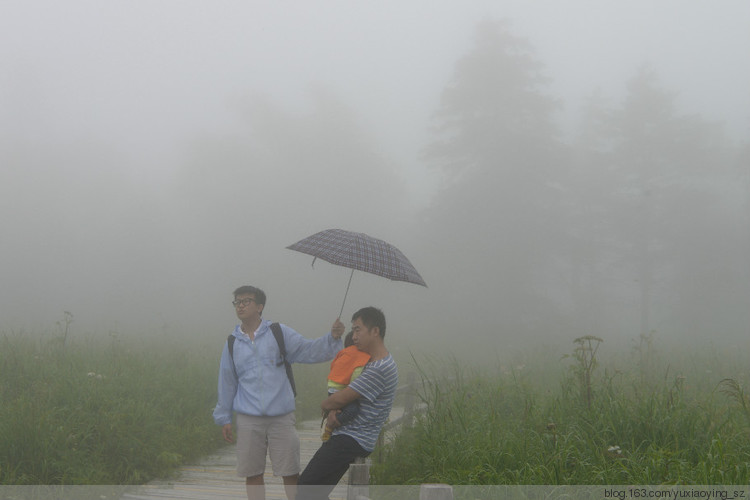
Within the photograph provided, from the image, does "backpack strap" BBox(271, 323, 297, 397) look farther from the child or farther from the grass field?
the grass field

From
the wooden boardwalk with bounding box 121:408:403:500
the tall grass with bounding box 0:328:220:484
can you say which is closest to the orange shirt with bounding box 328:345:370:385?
the wooden boardwalk with bounding box 121:408:403:500

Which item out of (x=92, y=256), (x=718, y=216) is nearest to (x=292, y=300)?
(x=92, y=256)

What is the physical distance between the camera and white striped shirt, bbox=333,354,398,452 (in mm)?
4234

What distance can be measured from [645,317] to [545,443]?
28799 mm

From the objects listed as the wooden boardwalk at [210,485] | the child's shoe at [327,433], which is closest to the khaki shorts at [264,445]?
the child's shoe at [327,433]

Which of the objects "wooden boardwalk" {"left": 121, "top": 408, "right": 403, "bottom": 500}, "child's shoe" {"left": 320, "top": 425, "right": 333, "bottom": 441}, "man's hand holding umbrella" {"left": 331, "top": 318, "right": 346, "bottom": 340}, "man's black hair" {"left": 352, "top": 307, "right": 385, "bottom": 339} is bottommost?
"wooden boardwalk" {"left": 121, "top": 408, "right": 403, "bottom": 500}

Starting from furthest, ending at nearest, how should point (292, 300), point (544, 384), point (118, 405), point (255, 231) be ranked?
1. point (255, 231)
2. point (292, 300)
3. point (544, 384)
4. point (118, 405)

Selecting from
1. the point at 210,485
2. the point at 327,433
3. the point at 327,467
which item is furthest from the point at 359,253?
the point at 210,485

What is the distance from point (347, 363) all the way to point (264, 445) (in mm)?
1421

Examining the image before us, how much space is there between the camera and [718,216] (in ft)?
108

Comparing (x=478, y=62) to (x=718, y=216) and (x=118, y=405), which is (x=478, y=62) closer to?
(x=718, y=216)

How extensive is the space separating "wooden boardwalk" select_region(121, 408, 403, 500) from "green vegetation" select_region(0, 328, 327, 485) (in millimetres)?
238

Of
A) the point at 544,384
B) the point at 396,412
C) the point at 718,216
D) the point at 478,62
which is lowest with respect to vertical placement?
the point at 396,412

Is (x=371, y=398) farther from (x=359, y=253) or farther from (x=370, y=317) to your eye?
(x=359, y=253)
